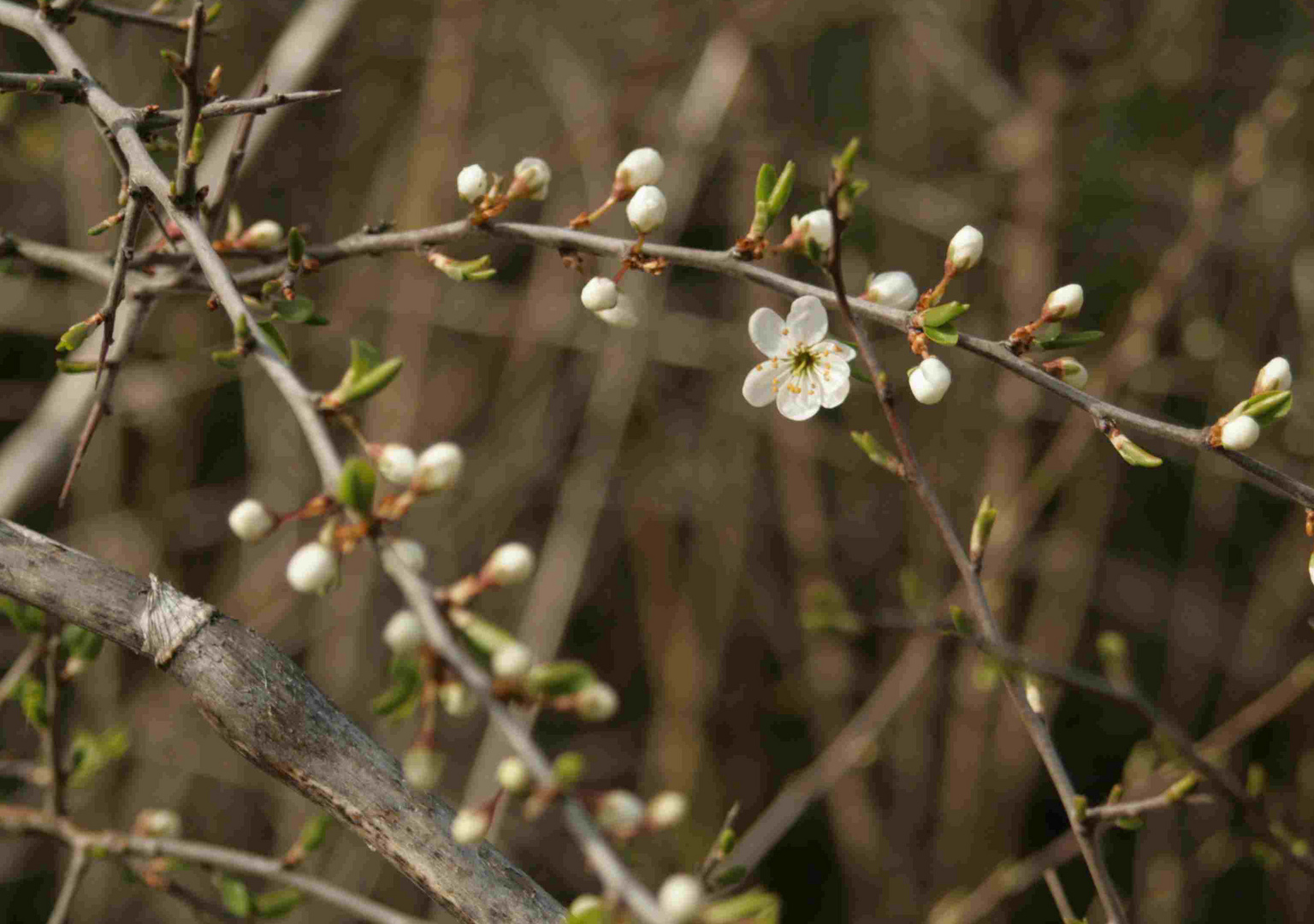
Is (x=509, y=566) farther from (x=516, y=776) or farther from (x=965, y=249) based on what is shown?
(x=965, y=249)

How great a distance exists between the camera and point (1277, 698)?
2.93m

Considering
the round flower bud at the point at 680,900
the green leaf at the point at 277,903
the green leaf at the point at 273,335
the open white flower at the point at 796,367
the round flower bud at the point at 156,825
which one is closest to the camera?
the round flower bud at the point at 680,900

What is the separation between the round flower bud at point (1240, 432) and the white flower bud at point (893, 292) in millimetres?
438

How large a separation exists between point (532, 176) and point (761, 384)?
1.57ft

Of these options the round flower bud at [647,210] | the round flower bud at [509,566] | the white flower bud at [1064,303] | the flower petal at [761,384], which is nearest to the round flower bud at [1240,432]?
the white flower bud at [1064,303]

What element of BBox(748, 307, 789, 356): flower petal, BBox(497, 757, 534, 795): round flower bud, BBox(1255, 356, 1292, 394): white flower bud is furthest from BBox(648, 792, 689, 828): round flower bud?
BBox(1255, 356, 1292, 394): white flower bud

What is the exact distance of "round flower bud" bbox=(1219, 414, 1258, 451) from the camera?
133cm

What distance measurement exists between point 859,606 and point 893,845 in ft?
3.43

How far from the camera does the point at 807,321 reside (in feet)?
5.33

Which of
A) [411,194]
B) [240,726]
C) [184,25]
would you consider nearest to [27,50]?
[411,194]

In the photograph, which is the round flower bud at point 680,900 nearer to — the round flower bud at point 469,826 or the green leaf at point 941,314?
the round flower bud at point 469,826

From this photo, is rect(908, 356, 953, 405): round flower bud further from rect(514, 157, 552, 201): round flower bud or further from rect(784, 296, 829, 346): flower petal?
rect(514, 157, 552, 201): round flower bud

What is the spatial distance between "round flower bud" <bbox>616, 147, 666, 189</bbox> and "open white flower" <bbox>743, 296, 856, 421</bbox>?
10.0 inches

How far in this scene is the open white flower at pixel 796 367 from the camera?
5.44ft
